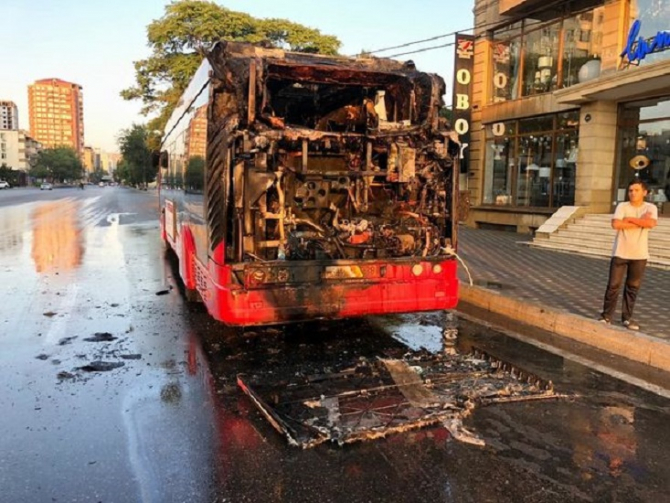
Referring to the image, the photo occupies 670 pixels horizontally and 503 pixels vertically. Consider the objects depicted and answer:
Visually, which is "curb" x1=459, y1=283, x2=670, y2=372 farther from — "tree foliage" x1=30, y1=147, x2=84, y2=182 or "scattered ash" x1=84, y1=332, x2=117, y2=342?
"tree foliage" x1=30, y1=147, x2=84, y2=182

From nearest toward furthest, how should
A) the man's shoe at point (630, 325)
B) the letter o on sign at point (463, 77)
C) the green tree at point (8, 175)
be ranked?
the man's shoe at point (630, 325)
the letter o on sign at point (463, 77)
the green tree at point (8, 175)

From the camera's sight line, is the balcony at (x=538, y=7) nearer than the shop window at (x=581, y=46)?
No

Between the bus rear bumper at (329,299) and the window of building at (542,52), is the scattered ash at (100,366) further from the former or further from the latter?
the window of building at (542,52)

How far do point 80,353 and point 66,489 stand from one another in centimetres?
292

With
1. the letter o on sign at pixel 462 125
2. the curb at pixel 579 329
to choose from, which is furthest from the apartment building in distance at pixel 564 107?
the curb at pixel 579 329

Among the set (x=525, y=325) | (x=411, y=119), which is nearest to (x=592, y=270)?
(x=525, y=325)

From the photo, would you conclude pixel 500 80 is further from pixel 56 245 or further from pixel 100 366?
pixel 100 366

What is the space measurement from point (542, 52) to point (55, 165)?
150223 mm

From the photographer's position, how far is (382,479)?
3.42 metres

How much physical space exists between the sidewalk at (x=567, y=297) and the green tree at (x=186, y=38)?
2347 cm

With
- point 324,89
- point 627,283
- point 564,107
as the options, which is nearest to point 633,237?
point 627,283

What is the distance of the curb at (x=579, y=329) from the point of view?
5.89m

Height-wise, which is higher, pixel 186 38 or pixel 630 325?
pixel 186 38

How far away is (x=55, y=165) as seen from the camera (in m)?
146
